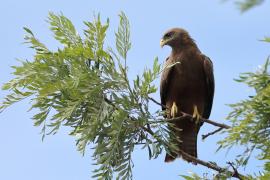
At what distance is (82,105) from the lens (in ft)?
14.0

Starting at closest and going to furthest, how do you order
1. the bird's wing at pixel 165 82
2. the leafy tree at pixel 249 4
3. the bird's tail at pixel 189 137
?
the leafy tree at pixel 249 4 → the bird's tail at pixel 189 137 → the bird's wing at pixel 165 82

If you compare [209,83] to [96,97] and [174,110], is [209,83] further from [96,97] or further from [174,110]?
[96,97]

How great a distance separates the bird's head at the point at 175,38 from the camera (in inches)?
292

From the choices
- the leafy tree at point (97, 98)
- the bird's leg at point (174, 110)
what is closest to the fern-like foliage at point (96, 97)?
the leafy tree at point (97, 98)

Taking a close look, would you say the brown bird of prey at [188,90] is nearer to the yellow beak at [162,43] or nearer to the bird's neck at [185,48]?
the bird's neck at [185,48]

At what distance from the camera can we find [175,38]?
7.50 meters

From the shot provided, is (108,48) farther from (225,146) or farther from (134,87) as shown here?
(225,146)

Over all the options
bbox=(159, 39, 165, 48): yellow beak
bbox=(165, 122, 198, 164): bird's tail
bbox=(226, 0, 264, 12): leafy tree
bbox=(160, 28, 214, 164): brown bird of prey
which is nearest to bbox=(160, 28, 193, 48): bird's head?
bbox=(159, 39, 165, 48): yellow beak

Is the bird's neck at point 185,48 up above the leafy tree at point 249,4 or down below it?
above

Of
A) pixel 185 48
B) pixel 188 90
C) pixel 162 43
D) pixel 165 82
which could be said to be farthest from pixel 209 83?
pixel 162 43

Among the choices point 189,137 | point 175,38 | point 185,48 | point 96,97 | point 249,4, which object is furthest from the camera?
point 175,38

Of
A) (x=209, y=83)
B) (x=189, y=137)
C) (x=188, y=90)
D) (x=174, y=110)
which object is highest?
(x=209, y=83)

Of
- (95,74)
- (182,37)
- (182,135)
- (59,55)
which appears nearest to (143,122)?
(95,74)

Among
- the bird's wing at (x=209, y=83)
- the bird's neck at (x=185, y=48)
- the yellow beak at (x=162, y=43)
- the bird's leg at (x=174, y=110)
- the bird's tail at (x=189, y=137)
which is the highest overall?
the yellow beak at (x=162, y=43)
